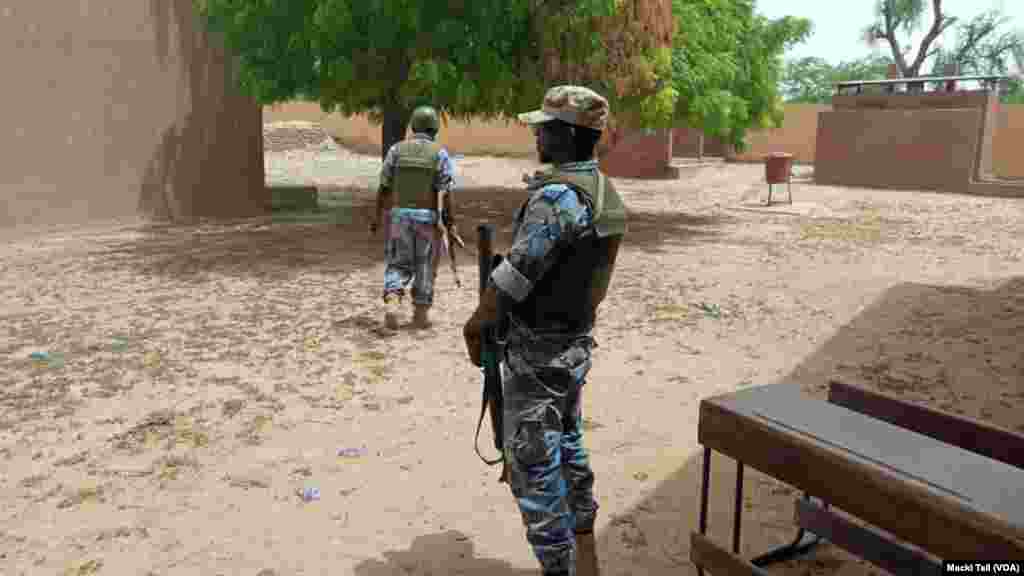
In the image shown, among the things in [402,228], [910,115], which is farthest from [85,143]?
[910,115]

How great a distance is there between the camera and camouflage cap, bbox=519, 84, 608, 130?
8.13 feet

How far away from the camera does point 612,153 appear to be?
79.5 feet

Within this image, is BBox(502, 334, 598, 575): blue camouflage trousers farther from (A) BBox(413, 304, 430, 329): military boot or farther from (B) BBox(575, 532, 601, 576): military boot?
(A) BBox(413, 304, 430, 329): military boot

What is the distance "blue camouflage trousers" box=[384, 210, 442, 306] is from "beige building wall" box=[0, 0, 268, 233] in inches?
283

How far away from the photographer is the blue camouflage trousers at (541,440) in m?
2.59

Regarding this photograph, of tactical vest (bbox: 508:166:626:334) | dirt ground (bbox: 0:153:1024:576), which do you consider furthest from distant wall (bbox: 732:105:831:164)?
tactical vest (bbox: 508:166:626:334)

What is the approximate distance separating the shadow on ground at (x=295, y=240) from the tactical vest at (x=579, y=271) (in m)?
6.26

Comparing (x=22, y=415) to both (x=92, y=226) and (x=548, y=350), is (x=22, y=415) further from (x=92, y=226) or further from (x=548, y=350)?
(x=92, y=226)

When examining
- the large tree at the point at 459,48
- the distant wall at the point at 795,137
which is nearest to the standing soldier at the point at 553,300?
the large tree at the point at 459,48

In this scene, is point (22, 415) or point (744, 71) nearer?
point (22, 415)

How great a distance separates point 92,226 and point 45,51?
94.8 inches

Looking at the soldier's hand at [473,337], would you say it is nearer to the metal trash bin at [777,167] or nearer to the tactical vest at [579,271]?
the tactical vest at [579,271]

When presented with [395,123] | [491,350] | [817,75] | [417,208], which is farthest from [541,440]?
[817,75]

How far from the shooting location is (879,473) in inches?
82.4
